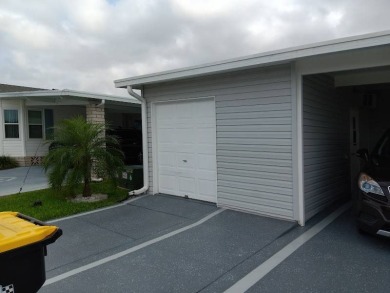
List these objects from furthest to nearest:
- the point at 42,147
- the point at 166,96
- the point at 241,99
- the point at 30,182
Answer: the point at 42,147
the point at 30,182
the point at 166,96
the point at 241,99

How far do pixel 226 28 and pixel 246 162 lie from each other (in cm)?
817

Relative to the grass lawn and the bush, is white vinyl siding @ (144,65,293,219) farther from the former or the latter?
the bush

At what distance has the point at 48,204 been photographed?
267 inches

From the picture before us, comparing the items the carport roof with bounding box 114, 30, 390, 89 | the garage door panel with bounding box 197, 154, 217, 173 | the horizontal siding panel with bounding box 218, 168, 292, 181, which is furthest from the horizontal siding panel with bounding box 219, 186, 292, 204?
the carport roof with bounding box 114, 30, 390, 89

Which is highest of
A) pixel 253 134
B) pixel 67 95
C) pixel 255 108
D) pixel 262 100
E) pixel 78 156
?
pixel 67 95

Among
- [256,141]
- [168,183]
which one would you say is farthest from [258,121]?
[168,183]

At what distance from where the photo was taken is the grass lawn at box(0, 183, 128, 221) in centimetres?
609

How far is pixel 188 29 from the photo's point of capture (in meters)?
13.1

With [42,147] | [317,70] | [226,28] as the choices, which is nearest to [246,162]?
[317,70]

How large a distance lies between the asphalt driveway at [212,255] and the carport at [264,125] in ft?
1.88

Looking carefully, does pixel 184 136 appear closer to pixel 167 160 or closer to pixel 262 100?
pixel 167 160

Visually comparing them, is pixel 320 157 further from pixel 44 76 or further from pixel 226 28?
pixel 44 76

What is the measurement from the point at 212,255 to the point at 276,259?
0.80 metres

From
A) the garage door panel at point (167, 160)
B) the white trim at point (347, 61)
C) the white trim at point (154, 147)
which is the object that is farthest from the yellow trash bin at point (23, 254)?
the white trim at point (154, 147)
